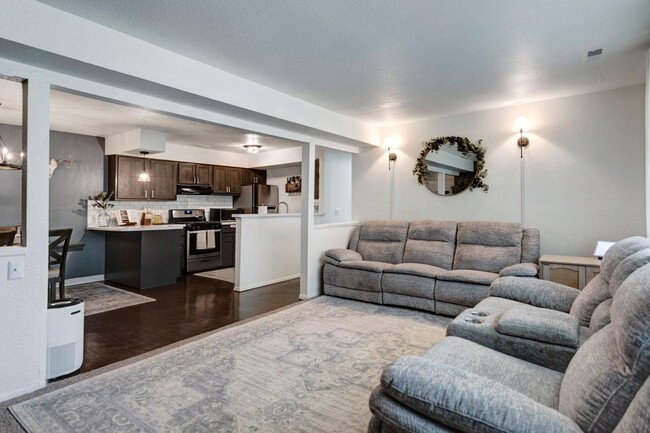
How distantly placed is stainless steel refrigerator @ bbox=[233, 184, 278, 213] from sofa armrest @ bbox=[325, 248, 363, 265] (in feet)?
11.0

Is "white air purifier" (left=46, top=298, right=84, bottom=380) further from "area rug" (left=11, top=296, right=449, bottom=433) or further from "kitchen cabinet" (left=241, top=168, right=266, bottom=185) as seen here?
"kitchen cabinet" (left=241, top=168, right=266, bottom=185)

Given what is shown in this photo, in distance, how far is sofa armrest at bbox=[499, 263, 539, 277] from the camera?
3.66 metres

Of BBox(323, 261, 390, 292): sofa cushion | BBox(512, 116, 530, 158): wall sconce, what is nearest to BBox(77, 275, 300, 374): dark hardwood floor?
BBox(323, 261, 390, 292): sofa cushion

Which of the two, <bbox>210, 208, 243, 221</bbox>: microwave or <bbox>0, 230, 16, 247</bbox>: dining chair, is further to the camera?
<bbox>210, 208, 243, 221</bbox>: microwave

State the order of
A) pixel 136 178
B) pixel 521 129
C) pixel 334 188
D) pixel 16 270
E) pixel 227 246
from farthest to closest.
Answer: pixel 227 246
pixel 334 188
pixel 136 178
pixel 521 129
pixel 16 270

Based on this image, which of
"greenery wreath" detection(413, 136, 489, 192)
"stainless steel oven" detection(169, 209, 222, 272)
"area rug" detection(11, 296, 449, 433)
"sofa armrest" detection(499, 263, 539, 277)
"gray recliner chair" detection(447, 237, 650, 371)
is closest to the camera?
"gray recliner chair" detection(447, 237, 650, 371)

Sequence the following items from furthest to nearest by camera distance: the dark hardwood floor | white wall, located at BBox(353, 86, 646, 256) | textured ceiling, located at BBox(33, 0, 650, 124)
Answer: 1. white wall, located at BBox(353, 86, 646, 256)
2. the dark hardwood floor
3. textured ceiling, located at BBox(33, 0, 650, 124)

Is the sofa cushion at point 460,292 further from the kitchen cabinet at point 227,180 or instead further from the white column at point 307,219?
the kitchen cabinet at point 227,180

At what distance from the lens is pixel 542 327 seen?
1.98m

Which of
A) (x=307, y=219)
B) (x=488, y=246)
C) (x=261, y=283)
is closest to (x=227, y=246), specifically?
(x=261, y=283)

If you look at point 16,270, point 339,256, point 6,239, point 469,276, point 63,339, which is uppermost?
point 6,239

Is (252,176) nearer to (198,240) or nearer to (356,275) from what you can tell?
(198,240)

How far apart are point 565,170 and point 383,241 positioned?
2.36 meters

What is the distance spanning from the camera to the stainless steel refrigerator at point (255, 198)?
7941 mm
